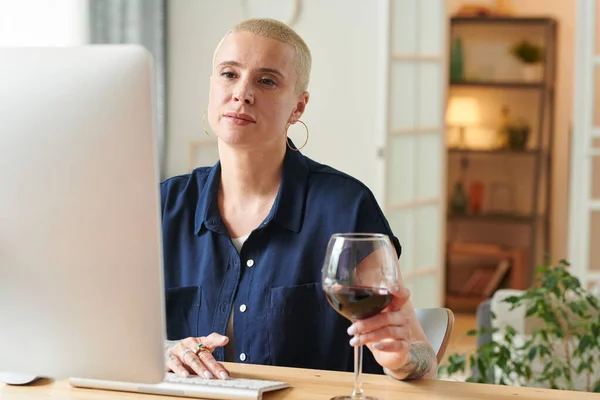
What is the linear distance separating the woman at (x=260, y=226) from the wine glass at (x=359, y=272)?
1.64ft

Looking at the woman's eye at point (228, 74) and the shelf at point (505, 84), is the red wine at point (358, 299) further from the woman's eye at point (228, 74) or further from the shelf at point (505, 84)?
the shelf at point (505, 84)

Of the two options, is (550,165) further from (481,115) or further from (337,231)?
(337,231)

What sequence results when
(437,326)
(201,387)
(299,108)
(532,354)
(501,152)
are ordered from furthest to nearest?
(501,152), (532,354), (299,108), (437,326), (201,387)

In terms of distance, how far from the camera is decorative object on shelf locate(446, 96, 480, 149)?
6.84 metres

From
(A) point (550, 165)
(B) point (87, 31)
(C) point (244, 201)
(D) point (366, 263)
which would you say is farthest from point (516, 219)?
(D) point (366, 263)

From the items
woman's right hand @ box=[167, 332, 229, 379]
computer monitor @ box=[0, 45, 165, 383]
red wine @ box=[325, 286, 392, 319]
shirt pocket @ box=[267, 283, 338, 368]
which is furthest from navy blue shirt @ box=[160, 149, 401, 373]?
computer monitor @ box=[0, 45, 165, 383]

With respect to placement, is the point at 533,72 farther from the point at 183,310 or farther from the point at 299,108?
the point at 183,310

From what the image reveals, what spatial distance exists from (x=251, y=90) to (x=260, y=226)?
26 cm

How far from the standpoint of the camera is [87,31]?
479 centimetres

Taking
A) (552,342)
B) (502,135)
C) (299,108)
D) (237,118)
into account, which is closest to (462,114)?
(502,135)

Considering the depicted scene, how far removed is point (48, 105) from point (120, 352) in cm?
30

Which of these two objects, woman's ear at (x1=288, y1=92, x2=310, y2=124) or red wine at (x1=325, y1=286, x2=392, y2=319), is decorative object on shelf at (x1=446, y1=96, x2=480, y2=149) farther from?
red wine at (x1=325, y1=286, x2=392, y2=319)

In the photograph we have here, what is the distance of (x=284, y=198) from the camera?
1.77m

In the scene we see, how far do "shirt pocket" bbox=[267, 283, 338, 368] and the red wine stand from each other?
0.49 meters
